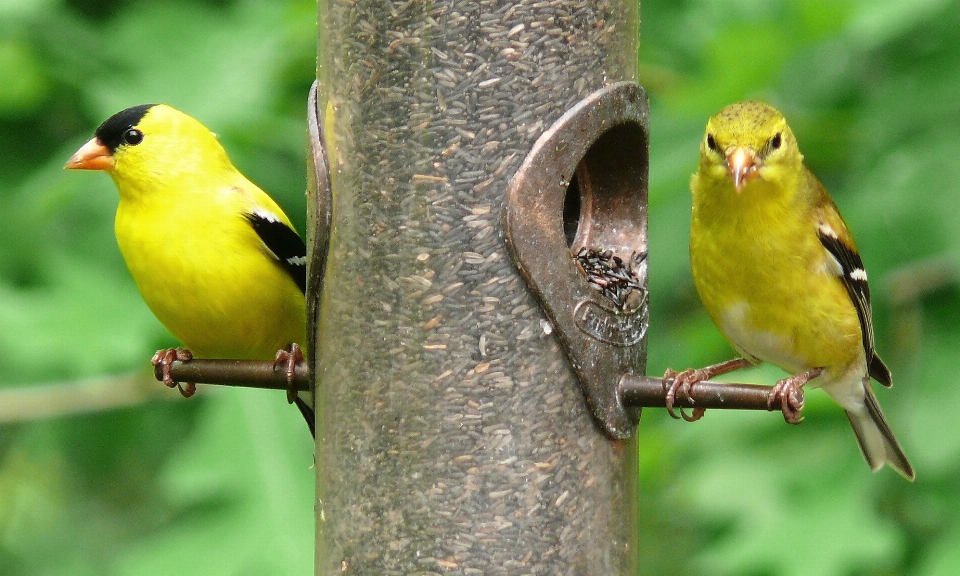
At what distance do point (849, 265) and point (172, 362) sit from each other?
6.97ft

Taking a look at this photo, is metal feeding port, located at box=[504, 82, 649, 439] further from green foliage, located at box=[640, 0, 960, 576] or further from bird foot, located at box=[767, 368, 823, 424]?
green foliage, located at box=[640, 0, 960, 576]

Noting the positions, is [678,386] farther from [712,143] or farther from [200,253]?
[200,253]

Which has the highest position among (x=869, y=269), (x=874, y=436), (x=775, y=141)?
(x=775, y=141)

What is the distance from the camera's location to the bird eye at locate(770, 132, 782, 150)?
3.86 metres

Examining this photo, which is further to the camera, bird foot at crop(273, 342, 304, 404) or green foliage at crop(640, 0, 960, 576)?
green foliage at crop(640, 0, 960, 576)

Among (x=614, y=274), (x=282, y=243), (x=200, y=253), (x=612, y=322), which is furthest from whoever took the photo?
(x=282, y=243)

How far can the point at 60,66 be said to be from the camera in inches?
211

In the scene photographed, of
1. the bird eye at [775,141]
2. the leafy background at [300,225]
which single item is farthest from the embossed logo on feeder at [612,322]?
the leafy background at [300,225]

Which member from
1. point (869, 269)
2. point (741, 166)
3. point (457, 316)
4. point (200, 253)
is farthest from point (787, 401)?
point (200, 253)

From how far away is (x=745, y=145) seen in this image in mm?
3783

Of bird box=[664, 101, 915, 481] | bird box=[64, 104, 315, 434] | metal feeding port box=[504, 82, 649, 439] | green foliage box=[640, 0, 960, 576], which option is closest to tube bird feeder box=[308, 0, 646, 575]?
metal feeding port box=[504, 82, 649, 439]

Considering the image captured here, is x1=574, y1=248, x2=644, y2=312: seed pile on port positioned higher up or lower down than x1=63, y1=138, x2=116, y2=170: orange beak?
lower down

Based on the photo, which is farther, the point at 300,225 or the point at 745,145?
the point at 300,225

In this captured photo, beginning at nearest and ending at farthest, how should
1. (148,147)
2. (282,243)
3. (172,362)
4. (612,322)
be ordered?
(612,322)
(172,362)
(282,243)
(148,147)
